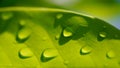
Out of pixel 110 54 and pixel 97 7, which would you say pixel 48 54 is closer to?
pixel 110 54

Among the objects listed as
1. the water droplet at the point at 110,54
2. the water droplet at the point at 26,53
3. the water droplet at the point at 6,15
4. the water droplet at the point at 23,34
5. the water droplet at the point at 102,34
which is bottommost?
the water droplet at the point at 26,53

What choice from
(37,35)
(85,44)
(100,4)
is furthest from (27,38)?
(100,4)

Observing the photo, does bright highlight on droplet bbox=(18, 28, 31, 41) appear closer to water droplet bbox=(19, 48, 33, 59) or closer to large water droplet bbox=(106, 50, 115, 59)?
water droplet bbox=(19, 48, 33, 59)

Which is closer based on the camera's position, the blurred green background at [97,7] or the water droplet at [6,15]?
the water droplet at [6,15]

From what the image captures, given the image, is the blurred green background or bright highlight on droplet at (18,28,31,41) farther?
the blurred green background

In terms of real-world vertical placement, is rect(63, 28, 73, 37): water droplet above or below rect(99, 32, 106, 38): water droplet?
below

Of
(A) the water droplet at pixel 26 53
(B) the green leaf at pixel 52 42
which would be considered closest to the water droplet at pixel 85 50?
(B) the green leaf at pixel 52 42

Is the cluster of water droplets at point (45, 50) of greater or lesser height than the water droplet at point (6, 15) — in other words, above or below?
below

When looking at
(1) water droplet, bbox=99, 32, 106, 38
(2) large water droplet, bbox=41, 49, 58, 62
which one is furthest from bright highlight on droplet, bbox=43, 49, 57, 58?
(1) water droplet, bbox=99, 32, 106, 38

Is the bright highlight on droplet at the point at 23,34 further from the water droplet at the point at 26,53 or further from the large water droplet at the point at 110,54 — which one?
the large water droplet at the point at 110,54

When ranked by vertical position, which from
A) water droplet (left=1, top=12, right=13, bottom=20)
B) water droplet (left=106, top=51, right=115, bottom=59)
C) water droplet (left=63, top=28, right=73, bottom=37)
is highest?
water droplet (left=1, top=12, right=13, bottom=20)
